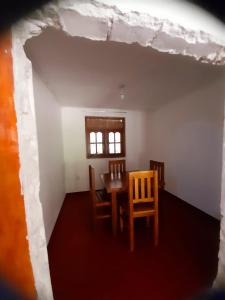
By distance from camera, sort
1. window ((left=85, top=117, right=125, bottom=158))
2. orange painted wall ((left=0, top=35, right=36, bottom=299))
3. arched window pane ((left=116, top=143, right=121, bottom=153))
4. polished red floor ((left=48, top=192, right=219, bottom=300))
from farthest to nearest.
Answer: arched window pane ((left=116, top=143, right=121, bottom=153)), window ((left=85, top=117, right=125, bottom=158)), polished red floor ((left=48, top=192, right=219, bottom=300)), orange painted wall ((left=0, top=35, right=36, bottom=299))

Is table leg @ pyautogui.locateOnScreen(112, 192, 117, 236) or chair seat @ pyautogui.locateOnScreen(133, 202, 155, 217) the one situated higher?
chair seat @ pyautogui.locateOnScreen(133, 202, 155, 217)

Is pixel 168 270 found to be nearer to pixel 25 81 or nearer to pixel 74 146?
pixel 25 81

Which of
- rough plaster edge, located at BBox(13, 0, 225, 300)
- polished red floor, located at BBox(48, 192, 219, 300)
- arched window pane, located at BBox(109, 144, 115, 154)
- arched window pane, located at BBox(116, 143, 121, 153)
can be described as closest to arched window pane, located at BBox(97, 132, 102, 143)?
arched window pane, located at BBox(109, 144, 115, 154)

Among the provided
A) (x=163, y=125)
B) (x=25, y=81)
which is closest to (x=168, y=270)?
(x=25, y=81)

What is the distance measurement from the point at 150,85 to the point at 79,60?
120 cm

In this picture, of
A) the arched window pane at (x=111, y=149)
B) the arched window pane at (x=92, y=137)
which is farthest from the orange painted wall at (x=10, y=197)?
the arched window pane at (x=111, y=149)

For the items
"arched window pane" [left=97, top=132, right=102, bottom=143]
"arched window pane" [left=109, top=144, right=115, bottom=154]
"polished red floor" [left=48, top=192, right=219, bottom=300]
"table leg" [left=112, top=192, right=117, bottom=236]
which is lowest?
"polished red floor" [left=48, top=192, right=219, bottom=300]

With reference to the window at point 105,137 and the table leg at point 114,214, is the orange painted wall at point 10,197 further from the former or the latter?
the window at point 105,137

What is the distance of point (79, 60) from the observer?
1.39 m

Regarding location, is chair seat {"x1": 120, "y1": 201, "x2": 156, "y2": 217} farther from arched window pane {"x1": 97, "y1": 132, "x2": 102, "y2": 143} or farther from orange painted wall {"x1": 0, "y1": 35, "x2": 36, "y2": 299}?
arched window pane {"x1": 97, "y1": 132, "x2": 102, "y2": 143}

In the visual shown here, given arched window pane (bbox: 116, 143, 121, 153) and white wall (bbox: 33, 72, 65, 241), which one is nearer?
white wall (bbox: 33, 72, 65, 241)

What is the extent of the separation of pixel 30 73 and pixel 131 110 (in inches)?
122

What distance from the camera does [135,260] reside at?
1493 mm

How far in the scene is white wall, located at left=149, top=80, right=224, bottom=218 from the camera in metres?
2.04
